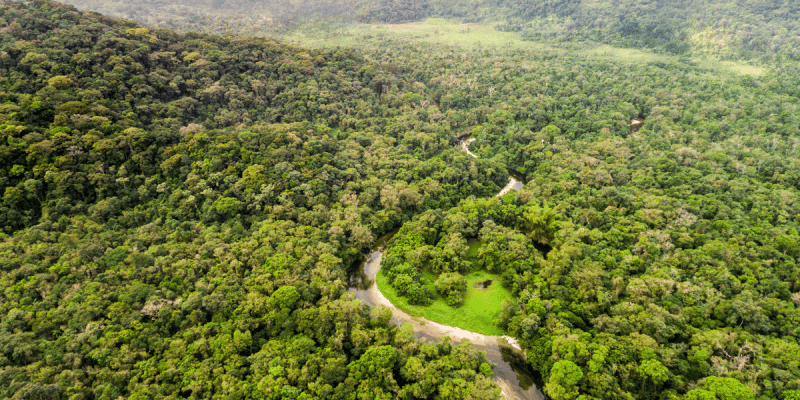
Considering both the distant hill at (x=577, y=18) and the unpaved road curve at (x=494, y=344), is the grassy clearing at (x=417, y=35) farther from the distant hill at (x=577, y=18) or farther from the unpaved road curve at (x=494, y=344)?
the unpaved road curve at (x=494, y=344)

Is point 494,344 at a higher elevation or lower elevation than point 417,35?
lower

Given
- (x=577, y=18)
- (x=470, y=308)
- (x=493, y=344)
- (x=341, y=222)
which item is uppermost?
(x=577, y=18)

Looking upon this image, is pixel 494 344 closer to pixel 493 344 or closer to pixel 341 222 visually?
pixel 493 344

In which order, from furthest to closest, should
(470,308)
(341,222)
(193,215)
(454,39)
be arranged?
(454,39) < (341,222) < (193,215) < (470,308)

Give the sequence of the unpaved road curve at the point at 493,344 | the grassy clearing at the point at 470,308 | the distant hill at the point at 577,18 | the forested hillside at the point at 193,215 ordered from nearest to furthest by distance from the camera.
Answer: the forested hillside at the point at 193,215
the unpaved road curve at the point at 493,344
the grassy clearing at the point at 470,308
the distant hill at the point at 577,18

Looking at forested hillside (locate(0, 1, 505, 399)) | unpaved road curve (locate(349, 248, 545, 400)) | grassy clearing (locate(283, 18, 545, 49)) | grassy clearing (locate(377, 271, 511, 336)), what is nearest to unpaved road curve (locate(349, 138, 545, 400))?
unpaved road curve (locate(349, 248, 545, 400))

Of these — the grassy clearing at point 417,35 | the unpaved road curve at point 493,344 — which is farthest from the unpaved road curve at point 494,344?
the grassy clearing at point 417,35

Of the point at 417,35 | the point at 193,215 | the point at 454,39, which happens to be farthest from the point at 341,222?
the point at 417,35

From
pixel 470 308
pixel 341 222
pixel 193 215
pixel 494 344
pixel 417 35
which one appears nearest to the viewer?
pixel 494 344
